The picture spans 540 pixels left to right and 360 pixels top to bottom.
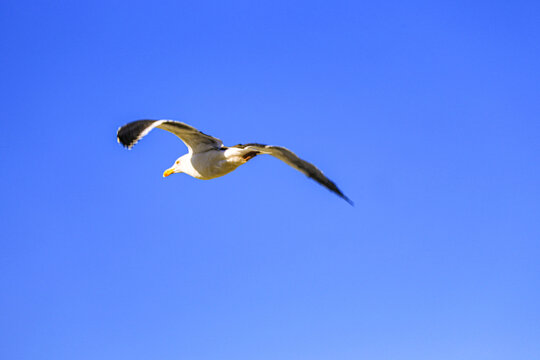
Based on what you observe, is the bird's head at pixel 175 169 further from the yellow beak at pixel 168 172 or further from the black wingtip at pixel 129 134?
the black wingtip at pixel 129 134

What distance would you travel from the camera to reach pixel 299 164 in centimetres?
991

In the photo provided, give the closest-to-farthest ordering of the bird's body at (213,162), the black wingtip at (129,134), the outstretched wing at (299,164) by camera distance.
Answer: the outstretched wing at (299,164), the black wingtip at (129,134), the bird's body at (213,162)

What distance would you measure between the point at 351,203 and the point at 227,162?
321 cm

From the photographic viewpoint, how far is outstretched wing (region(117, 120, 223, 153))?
10.1m

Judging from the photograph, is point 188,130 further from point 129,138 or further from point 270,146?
point 270,146

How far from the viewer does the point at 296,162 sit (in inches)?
389

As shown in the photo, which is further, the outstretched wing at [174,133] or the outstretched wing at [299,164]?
the outstretched wing at [174,133]

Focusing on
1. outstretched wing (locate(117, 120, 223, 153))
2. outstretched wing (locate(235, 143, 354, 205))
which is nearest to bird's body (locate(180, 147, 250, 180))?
outstretched wing (locate(117, 120, 223, 153))

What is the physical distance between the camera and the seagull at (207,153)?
994cm

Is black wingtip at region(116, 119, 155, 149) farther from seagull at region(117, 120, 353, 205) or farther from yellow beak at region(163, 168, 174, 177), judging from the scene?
yellow beak at region(163, 168, 174, 177)

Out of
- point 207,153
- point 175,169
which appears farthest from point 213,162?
point 175,169

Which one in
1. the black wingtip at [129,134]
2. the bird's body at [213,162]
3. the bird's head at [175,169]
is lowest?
the black wingtip at [129,134]

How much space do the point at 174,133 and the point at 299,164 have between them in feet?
11.6

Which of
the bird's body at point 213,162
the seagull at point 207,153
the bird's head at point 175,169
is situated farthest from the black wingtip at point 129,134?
the bird's head at point 175,169
